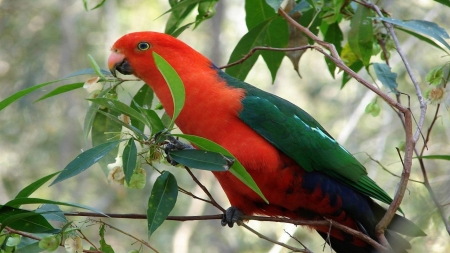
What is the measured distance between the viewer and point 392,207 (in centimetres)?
216

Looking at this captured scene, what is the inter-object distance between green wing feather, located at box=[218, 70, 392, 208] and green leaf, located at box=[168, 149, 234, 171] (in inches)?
27.4

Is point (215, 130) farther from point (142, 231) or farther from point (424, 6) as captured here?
point (142, 231)

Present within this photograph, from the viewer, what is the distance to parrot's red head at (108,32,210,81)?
2.97 m

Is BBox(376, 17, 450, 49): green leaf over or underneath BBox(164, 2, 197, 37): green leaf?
over

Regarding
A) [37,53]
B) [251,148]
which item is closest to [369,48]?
[251,148]

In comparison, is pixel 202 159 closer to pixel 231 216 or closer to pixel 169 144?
pixel 169 144

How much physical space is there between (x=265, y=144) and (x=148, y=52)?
2.51 feet

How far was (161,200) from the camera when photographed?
7.08 feet

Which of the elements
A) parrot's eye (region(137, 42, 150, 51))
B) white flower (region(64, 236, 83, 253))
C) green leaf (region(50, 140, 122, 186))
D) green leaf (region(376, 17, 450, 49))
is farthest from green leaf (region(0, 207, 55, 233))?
green leaf (region(376, 17, 450, 49))

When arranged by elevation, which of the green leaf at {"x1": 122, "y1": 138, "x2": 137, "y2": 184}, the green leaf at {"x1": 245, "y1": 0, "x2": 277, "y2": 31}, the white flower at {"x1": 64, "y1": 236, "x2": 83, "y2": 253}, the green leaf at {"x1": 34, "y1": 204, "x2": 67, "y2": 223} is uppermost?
the green leaf at {"x1": 245, "y1": 0, "x2": 277, "y2": 31}

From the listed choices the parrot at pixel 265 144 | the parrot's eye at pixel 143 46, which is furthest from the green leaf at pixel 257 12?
the parrot's eye at pixel 143 46

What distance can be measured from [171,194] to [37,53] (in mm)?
6156

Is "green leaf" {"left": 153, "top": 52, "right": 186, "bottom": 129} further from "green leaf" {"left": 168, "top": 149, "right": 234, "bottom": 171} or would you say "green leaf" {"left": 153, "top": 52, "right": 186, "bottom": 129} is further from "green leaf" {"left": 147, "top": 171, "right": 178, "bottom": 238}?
"green leaf" {"left": 147, "top": 171, "right": 178, "bottom": 238}

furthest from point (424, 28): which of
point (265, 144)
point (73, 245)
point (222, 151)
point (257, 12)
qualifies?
point (73, 245)
